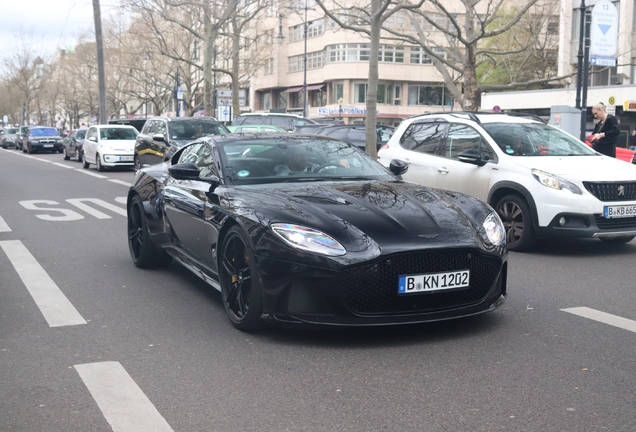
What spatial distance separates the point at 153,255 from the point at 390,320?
11.7ft

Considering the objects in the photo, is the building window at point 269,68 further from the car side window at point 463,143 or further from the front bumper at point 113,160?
the car side window at point 463,143

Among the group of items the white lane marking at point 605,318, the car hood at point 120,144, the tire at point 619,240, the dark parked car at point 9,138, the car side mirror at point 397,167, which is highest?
the car side mirror at point 397,167

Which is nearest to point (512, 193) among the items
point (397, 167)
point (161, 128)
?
point (397, 167)

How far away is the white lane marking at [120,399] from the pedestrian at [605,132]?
40.1ft

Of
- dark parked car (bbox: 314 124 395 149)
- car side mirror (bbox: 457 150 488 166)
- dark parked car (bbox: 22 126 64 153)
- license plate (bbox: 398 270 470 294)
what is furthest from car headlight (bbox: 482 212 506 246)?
dark parked car (bbox: 22 126 64 153)

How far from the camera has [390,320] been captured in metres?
5.22

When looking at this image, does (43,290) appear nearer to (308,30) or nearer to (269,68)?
(308,30)

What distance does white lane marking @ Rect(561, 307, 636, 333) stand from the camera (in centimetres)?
583

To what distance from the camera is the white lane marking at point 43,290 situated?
20.0ft

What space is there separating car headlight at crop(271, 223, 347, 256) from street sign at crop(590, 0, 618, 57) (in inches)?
644

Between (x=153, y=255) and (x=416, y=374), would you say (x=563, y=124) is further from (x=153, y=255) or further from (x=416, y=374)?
(x=416, y=374)

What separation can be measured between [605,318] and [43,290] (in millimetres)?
4607

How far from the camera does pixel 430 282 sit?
525 cm

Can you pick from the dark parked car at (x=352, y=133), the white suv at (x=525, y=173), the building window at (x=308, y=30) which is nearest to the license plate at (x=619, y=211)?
the white suv at (x=525, y=173)
